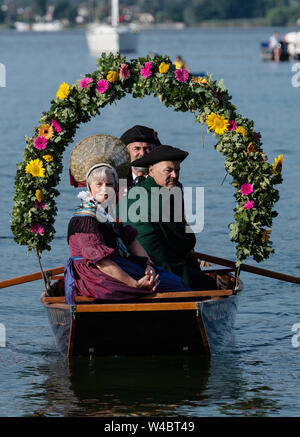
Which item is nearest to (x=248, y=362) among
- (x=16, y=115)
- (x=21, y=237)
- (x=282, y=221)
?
(x=21, y=237)

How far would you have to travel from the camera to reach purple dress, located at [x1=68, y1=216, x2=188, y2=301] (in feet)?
35.4

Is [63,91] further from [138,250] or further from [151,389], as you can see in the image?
[151,389]

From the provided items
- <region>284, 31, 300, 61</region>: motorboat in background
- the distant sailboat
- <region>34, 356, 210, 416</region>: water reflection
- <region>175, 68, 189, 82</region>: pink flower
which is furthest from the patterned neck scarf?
the distant sailboat

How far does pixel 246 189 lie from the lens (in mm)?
11773

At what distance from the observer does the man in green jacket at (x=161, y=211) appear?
11.4 metres

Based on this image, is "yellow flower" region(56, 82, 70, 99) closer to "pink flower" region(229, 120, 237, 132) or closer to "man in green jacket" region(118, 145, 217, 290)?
"man in green jacket" region(118, 145, 217, 290)

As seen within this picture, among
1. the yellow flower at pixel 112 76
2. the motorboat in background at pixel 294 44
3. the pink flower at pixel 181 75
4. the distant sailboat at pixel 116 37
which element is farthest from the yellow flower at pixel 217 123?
the distant sailboat at pixel 116 37

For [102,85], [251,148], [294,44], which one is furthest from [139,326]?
[294,44]

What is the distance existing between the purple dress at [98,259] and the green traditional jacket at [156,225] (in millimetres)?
382

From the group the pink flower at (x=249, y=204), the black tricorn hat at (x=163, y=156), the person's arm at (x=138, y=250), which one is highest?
the black tricorn hat at (x=163, y=156)

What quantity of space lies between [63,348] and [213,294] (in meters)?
1.59

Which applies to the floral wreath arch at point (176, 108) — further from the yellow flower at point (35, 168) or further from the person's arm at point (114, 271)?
the person's arm at point (114, 271)
